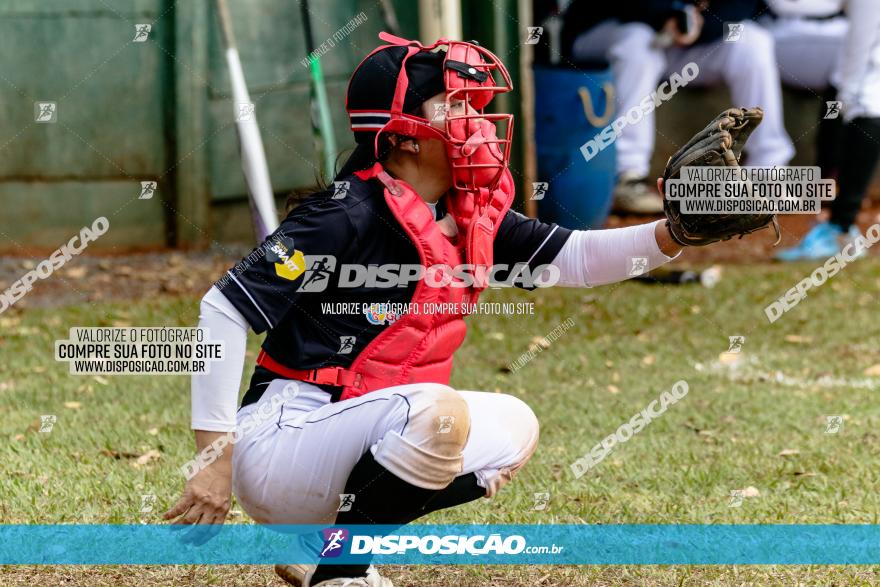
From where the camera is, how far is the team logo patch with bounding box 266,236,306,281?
2.84 metres

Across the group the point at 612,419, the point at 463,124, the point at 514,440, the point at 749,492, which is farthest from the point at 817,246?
the point at 463,124

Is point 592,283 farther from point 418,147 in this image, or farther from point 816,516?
point 816,516

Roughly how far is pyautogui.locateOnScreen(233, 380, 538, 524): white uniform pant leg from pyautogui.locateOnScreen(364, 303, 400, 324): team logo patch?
18 cm

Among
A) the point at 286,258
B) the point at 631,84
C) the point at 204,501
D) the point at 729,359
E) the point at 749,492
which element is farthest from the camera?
the point at 631,84

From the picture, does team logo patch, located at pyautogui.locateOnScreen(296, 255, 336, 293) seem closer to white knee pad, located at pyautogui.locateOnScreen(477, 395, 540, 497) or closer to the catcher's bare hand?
the catcher's bare hand

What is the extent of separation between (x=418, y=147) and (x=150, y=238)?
218 inches

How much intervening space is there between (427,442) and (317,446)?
28cm

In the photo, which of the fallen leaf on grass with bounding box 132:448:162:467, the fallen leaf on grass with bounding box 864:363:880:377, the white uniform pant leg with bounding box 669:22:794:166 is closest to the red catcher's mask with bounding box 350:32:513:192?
the fallen leaf on grass with bounding box 132:448:162:467

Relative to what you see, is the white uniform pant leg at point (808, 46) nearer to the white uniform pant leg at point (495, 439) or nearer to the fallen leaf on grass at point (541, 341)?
the fallen leaf on grass at point (541, 341)

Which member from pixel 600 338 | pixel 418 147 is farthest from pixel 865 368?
pixel 418 147

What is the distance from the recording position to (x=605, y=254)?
3.27 m

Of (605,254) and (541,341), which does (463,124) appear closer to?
(605,254)

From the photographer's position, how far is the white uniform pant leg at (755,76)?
9055 millimetres

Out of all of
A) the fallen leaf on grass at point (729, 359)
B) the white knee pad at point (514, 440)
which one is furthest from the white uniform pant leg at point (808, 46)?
the white knee pad at point (514, 440)
